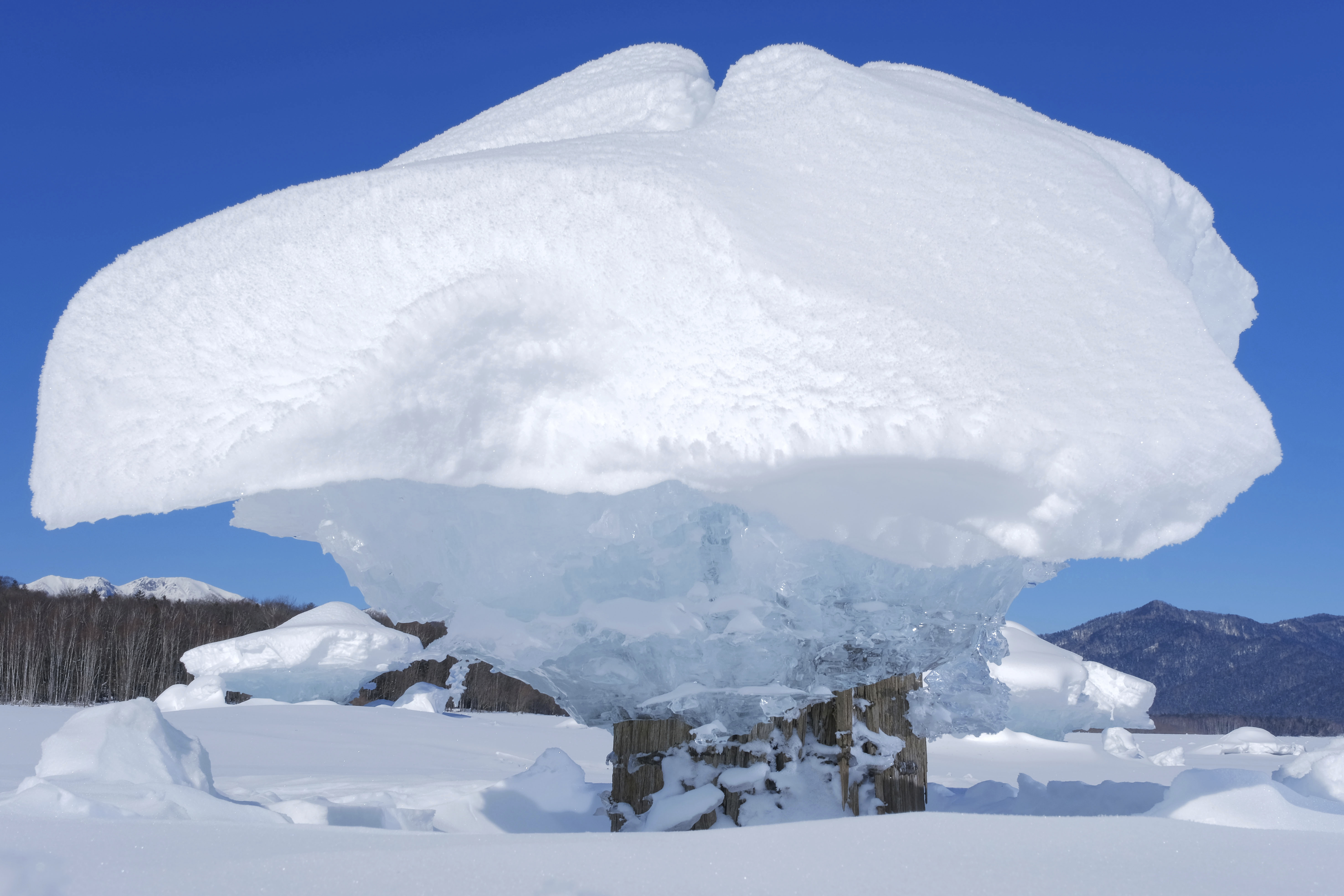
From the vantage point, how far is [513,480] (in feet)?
7.89

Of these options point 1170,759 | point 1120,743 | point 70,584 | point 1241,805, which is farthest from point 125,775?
point 70,584

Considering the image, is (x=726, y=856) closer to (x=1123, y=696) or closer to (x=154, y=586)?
(x=1123, y=696)

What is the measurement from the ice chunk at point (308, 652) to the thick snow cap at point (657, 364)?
36.6ft

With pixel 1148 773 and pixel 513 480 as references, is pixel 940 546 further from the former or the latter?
pixel 1148 773

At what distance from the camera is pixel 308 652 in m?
13.7

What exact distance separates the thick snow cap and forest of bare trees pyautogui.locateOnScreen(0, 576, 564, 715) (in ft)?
50.6

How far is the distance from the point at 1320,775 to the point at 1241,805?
166 cm

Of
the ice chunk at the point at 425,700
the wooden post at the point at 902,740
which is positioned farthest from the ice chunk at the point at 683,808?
the ice chunk at the point at 425,700

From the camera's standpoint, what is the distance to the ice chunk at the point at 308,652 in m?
13.6

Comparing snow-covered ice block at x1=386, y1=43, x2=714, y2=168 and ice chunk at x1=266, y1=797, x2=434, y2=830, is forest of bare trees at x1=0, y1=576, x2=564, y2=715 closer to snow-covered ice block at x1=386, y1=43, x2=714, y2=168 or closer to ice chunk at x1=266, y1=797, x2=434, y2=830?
ice chunk at x1=266, y1=797, x2=434, y2=830

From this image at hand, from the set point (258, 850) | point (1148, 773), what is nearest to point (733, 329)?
point (258, 850)

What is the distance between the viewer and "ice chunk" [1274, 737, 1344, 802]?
12.6 feet

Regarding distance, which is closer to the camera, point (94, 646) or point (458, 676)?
point (458, 676)

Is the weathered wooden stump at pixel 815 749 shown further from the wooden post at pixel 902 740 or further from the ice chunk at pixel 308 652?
the ice chunk at pixel 308 652
